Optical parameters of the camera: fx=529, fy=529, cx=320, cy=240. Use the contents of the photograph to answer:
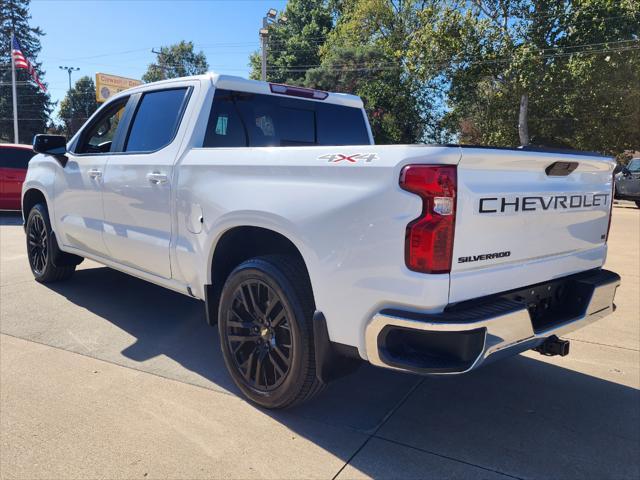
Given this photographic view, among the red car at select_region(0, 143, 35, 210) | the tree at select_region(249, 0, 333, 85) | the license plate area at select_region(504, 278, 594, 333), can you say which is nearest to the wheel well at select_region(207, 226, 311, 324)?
the license plate area at select_region(504, 278, 594, 333)

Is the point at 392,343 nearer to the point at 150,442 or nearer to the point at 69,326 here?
the point at 150,442

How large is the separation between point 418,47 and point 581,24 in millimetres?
8026

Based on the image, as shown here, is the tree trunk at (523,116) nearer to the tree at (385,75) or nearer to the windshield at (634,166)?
the tree at (385,75)

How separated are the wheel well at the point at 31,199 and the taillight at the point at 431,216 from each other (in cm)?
471

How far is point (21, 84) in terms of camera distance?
53.7m

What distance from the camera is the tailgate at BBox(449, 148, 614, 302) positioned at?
7.68ft

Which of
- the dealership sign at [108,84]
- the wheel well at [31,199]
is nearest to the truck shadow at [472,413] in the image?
the wheel well at [31,199]

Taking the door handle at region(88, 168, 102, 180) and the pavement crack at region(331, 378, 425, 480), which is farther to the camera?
the door handle at region(88, 168, 102, 180)

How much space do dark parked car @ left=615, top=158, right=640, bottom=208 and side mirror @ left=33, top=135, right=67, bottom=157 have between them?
19.2 m

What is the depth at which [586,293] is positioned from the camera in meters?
3.01

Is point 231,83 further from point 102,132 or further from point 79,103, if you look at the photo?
point 79,103

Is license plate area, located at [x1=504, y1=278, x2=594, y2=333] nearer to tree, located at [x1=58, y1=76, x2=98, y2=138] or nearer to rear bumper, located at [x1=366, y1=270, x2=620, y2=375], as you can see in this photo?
rear bumper, located at [x1=366, y1=270, x2=620, y2=375]

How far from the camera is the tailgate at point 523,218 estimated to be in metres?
2.34

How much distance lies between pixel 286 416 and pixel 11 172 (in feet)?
37.4
